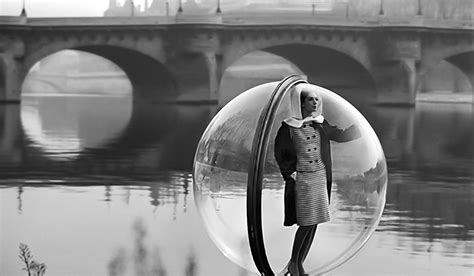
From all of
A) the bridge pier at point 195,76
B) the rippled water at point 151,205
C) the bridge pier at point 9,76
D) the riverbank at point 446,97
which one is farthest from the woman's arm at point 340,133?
the riverbank at point 446,97

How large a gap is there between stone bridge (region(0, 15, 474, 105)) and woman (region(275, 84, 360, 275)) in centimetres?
2640

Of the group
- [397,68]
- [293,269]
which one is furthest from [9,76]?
[293,269]

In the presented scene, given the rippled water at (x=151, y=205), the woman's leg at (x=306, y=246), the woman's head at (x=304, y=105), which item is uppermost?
the woman's head at (x=304, y=105)

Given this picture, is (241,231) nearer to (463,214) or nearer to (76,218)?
(76,218)

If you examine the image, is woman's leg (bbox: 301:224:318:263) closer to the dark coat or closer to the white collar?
the dark coat

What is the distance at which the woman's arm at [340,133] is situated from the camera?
2.95 meters

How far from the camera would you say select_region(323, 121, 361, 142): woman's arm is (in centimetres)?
295

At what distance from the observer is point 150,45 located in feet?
98.5

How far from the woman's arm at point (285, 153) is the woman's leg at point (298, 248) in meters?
0.20

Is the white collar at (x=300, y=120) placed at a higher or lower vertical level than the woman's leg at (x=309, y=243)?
higher

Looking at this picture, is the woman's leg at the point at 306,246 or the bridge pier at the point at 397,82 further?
the bridge pier at the point at 397,82

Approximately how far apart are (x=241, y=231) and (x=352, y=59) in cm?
3064

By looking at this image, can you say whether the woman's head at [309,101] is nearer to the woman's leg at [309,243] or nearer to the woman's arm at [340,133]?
the woman's arm at [340,133]

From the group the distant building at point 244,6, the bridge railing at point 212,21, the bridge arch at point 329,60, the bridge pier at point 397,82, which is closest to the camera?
the bridge railing at point 212,21
